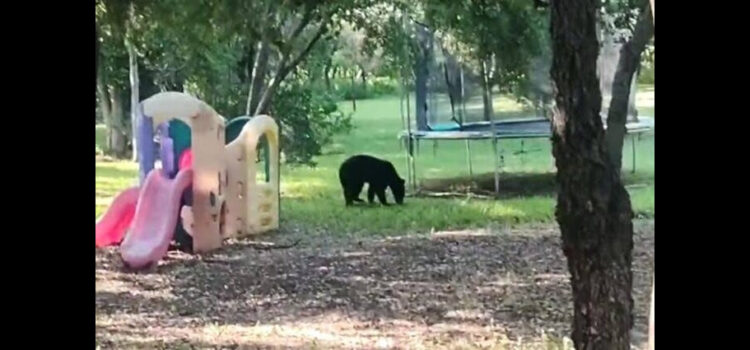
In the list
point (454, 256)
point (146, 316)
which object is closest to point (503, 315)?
point (454, 256)

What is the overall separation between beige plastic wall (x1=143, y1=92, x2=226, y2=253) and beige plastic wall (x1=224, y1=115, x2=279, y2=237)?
0.05ft

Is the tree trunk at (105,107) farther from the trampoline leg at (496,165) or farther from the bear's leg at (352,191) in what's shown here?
the trampoline leg at (496,165)

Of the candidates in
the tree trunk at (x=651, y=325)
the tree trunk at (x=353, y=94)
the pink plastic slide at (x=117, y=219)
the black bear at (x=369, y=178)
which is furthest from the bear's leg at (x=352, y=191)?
the tree trunk at (x=651, y=325)

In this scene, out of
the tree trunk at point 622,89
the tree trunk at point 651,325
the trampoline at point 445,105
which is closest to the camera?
the tree trunk at point 651,325

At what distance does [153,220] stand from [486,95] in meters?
0.54

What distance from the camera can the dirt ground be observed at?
4.44 ft

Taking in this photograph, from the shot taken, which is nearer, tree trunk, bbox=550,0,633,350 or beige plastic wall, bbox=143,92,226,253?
tree trunk, bbox=550,0,633,350

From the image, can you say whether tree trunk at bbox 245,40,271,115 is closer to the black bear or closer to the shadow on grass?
the black bear

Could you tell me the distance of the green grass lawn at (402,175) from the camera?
1351 mm

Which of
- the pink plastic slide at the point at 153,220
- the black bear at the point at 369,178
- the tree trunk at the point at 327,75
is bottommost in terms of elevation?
the pink plastic slide at the point at 153,220

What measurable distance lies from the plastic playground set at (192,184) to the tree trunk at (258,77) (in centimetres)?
2

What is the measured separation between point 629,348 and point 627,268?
0.37 feet

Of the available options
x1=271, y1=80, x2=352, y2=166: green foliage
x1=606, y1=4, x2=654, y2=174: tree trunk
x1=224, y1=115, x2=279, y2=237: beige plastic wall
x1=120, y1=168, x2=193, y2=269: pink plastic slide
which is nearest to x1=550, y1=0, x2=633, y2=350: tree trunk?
x1=606, y1=4, x2=654, y2=174: tree trunk
